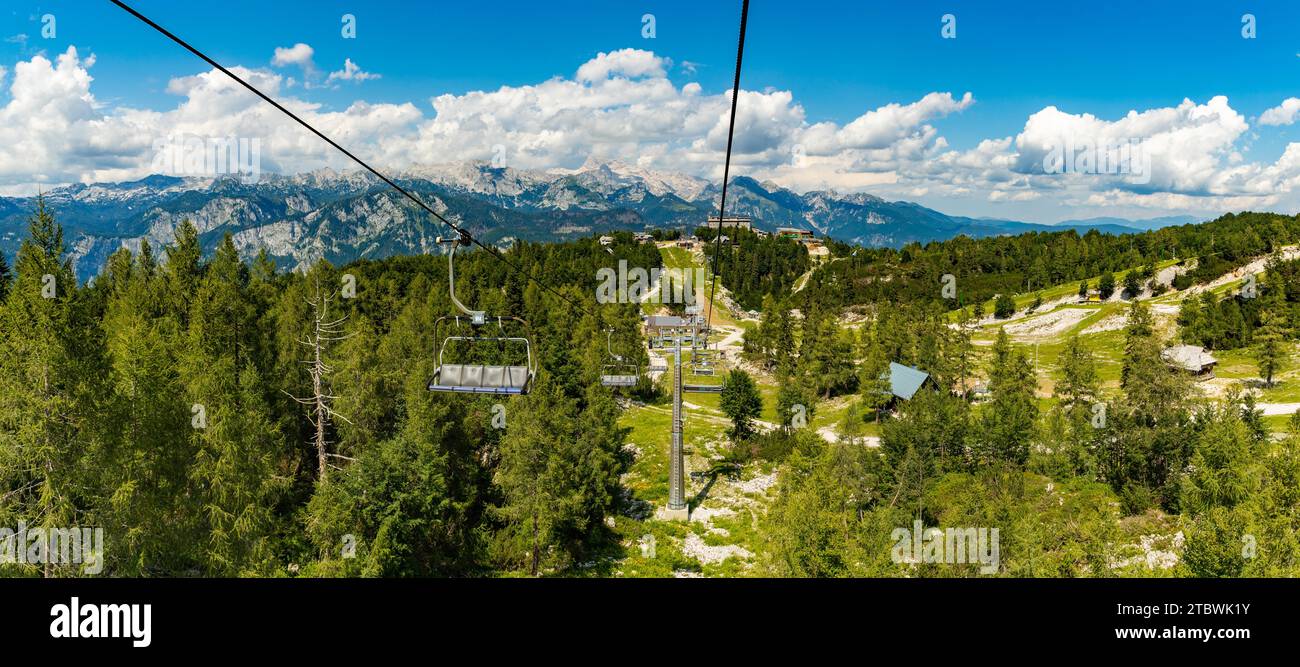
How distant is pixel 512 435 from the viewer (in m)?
28.4

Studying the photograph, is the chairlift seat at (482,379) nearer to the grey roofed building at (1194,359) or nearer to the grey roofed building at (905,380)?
the grey roofed building at (905,380)

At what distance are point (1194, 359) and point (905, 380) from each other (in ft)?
109

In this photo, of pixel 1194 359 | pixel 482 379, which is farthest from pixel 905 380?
pixel 482 379

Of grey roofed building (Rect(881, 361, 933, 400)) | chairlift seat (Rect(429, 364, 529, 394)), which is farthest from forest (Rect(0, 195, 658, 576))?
grey roofed building (Rect(881, 361, 933, 400))

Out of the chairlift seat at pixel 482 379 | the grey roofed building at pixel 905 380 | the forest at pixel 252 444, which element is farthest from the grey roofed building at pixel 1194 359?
the chairlift seat at pixel 482 379

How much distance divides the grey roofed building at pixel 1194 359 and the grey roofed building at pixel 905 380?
83.7ft

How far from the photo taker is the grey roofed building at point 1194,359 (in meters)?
63.8

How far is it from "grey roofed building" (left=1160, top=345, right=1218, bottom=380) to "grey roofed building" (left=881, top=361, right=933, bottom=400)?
25.5 metres

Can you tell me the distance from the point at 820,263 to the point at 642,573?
146287 mm

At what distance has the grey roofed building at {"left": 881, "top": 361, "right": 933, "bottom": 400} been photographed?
5894 cm

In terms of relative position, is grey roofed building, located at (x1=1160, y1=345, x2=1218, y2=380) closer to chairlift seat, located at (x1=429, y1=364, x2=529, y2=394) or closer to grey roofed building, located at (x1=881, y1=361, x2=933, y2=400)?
grey roofed building, located at (x1=881, y1=361, x2=933, y2=400)

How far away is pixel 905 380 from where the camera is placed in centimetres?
6112

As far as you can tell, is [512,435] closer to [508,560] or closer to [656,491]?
[508,560]

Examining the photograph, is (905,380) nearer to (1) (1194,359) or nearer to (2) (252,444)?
(1) (1194,359)
